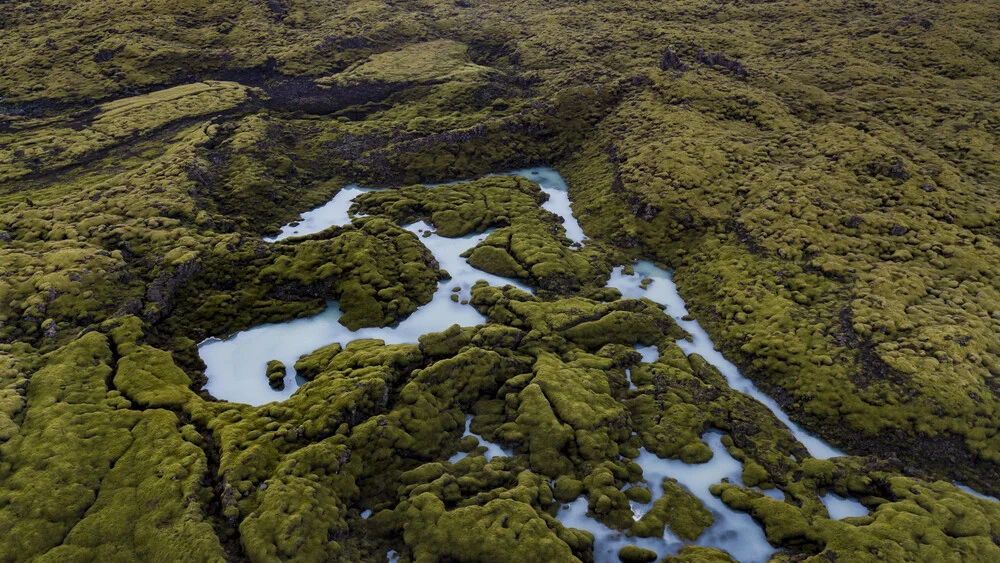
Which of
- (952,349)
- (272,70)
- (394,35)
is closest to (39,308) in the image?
(272,70)

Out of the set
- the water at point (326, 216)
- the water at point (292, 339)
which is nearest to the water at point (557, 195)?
the water at point (292, 339)

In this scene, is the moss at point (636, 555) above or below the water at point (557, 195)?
below

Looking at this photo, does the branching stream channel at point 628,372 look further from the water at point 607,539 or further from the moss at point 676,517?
the moss at point 676,517

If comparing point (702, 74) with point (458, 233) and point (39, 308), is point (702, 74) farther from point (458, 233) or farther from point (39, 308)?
point (39, 308)

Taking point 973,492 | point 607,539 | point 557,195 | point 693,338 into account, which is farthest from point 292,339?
point 973,492

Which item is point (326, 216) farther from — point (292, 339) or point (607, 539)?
point (607, 539)

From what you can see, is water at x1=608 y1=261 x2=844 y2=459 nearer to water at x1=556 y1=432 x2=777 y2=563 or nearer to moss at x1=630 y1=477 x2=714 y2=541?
water at x1=556 y1=432 x2=777 y2=563

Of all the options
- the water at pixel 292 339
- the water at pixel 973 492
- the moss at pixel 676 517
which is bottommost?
the water at pixel 292 339

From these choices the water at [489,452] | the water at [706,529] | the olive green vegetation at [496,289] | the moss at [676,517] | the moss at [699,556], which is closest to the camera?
the moss at [699,556]
